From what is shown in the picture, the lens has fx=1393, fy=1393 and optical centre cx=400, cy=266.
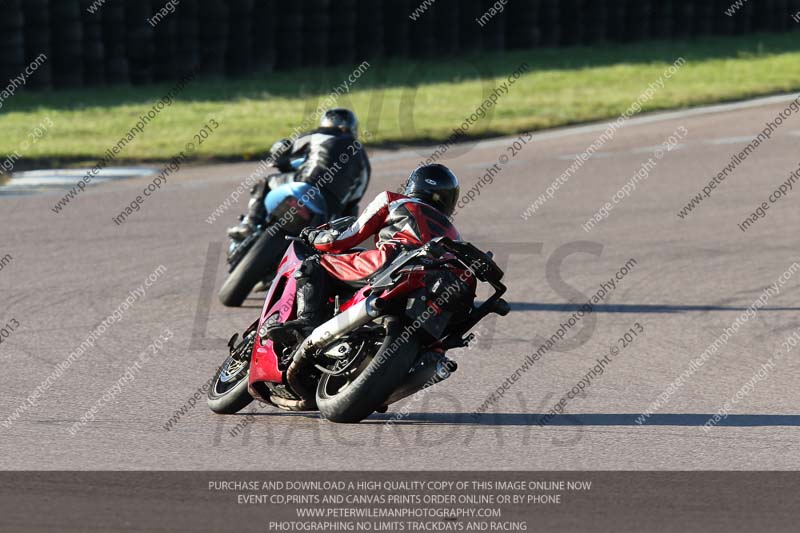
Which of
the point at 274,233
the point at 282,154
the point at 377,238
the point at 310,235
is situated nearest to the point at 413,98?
the point at 282,154

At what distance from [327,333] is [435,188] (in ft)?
3.36

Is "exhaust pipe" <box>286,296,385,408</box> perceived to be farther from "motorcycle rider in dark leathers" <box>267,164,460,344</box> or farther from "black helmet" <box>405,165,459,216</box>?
"black helmet" <box>405,165,459,216</box>

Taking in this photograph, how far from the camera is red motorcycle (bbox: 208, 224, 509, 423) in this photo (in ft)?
23.2

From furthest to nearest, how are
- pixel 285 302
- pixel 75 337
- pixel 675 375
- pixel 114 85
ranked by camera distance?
pixel 114 85, pixel 75 337, pixel 675 375, pixel 285 302

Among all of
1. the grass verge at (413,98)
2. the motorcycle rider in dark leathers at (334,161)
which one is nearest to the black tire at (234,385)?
the motorcycle rider in dark leathers at (334,161)

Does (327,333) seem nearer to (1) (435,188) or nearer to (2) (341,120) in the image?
(1) (435,188)

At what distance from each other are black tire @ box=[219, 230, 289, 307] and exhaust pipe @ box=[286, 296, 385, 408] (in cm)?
339

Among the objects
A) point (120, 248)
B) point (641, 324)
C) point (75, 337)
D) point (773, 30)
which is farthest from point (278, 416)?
point (773, 30)

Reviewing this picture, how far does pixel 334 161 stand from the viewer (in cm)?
1121

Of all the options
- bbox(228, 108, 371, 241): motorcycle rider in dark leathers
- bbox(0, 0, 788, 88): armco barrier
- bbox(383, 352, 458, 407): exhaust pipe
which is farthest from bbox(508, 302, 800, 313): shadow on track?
bbox(0, 0, 788, 88): armco barrier

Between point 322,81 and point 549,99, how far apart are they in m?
3.71
